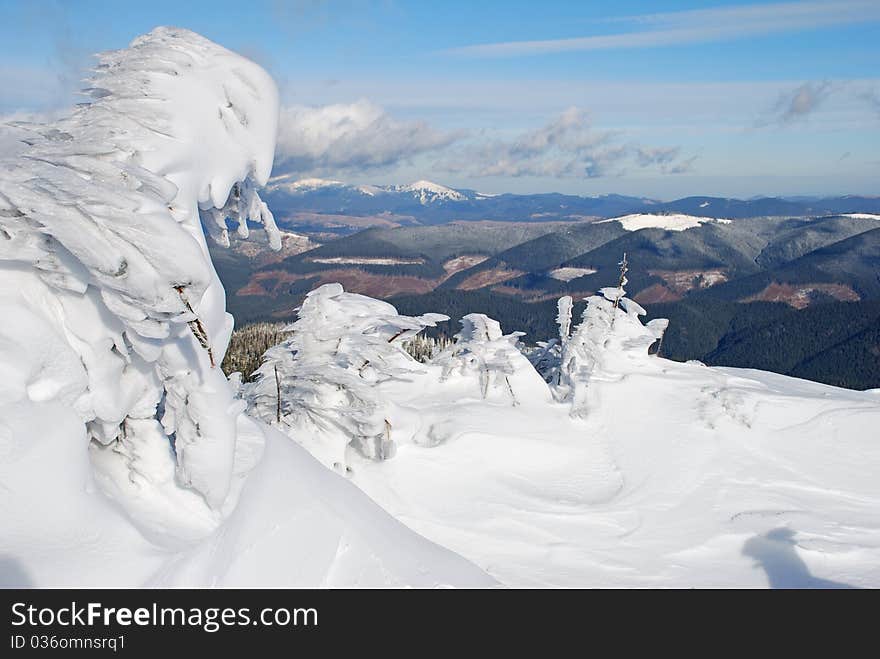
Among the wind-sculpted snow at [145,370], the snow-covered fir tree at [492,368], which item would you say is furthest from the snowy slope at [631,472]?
the wind-sculpted snow at [145,370]

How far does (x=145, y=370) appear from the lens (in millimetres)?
8164

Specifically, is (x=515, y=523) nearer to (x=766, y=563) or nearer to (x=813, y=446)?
(x=766, y=563)

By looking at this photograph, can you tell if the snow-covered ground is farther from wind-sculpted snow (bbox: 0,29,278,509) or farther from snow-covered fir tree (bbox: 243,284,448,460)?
snow-covered fir tree (bbox: 243,284,448,460)

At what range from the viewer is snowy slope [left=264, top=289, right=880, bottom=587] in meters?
13.6

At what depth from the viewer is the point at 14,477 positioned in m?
6.09

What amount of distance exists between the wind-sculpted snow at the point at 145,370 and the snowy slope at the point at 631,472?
601 centimetres

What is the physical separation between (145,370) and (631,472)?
47.5 feet

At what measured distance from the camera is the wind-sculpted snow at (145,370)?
6363mm

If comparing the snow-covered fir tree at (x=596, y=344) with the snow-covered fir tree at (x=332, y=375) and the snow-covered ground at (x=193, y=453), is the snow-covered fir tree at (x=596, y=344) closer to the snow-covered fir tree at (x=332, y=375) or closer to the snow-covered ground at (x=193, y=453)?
the snow-covered ground at (x=193, y=453)

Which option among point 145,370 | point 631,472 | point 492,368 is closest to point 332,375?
point 492,368

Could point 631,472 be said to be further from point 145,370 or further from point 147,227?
point 147,227

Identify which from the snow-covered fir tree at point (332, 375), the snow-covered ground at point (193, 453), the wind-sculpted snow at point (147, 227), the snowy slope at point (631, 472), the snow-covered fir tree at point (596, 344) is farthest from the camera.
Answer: the snow-covered fir tree at point (596, 344)
